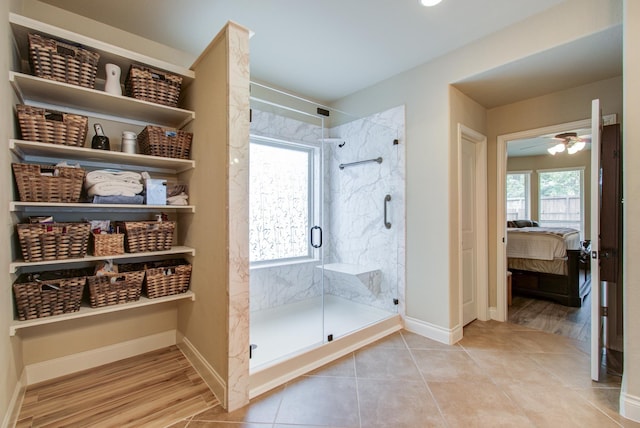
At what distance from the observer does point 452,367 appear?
2.24 meters

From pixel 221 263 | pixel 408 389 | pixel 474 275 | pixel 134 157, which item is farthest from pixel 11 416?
pixel 474 275

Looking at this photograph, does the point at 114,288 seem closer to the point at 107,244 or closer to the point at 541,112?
the point at 107,244

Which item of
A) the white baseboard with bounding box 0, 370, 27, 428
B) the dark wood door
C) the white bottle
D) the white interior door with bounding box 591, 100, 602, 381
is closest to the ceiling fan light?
the white interior door with bounding box 591, 100, 602, 381

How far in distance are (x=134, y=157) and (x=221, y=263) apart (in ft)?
3.40

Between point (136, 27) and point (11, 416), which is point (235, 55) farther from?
point (11, 416)

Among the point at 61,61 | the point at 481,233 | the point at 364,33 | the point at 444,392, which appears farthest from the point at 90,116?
the point at 481,233

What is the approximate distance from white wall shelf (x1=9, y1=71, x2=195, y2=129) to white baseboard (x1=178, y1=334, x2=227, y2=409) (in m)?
1.81

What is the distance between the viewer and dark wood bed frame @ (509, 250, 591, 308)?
3674mm

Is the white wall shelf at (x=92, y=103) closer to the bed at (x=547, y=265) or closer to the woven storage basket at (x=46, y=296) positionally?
the woven storage basket at (x=46, y=296)

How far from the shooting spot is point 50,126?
1.74 meters

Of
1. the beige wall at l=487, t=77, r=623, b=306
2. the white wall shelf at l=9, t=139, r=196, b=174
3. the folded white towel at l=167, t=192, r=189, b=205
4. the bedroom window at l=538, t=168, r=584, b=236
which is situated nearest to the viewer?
the white wall shelf at l=9, t=139, r=196, b=174

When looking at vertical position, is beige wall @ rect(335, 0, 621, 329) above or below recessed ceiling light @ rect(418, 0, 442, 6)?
below

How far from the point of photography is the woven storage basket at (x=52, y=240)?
1650 mm

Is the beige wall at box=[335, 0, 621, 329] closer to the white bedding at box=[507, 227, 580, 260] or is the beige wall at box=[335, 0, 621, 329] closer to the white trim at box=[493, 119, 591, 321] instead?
the white trim at box=[493, 119, 591, 321]
